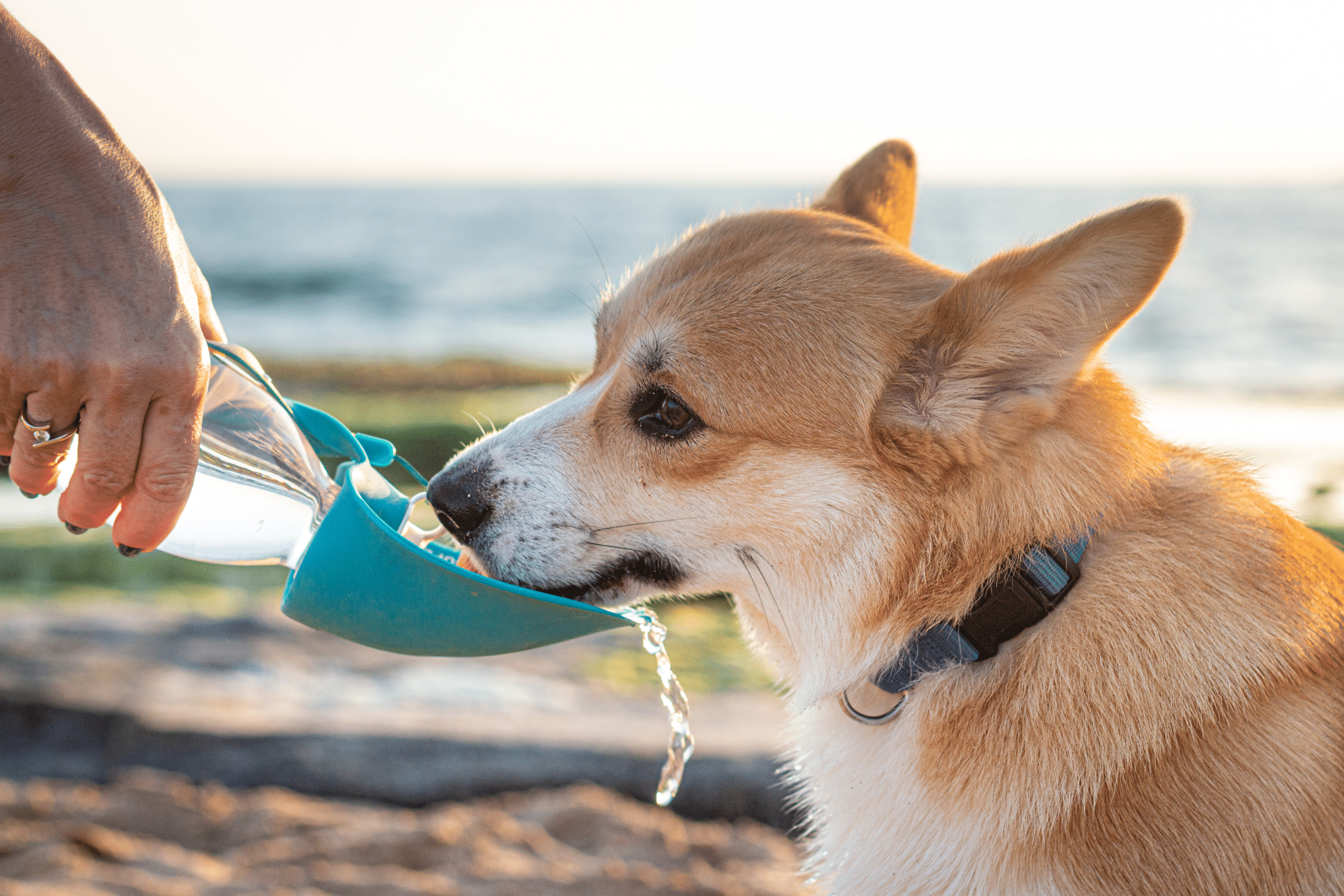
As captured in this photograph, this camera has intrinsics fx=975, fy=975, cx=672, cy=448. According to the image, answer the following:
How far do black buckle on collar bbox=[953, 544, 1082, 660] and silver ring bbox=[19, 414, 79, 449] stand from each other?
1833 mm

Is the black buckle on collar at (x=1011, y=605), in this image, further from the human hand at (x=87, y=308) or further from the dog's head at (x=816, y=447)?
the human hand at (x=87, y=308)

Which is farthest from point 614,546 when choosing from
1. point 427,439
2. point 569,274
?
point 569,274

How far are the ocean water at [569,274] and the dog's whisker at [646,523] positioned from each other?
0.97 meters

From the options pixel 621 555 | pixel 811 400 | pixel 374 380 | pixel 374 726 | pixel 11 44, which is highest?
pixel 11 44

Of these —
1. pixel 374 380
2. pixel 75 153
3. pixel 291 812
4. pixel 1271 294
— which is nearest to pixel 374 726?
pixel 291 812

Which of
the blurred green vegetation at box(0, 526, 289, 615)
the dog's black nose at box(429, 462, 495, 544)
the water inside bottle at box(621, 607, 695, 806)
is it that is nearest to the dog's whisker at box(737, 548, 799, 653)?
the water inside bottle at box(621, 607, 695, 806)

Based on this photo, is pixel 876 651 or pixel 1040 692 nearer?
pixel 1040 692

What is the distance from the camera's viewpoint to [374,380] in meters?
14.5

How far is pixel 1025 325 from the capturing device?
6.85 ft

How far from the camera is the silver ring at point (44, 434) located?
5.88 ft

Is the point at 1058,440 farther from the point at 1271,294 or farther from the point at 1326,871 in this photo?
the point at 1271,294

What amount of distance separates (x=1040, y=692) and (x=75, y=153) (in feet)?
7.08

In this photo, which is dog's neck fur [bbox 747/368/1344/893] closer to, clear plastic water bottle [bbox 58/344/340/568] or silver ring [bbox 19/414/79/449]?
clear plastic water bottle [bbox 58/344/340/568]

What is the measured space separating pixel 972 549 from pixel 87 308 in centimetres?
180
